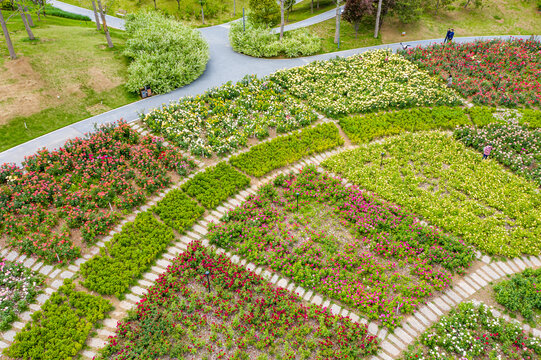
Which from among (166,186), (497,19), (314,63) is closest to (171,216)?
(166,186)

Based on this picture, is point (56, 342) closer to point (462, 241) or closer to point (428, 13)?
point (462, 241)

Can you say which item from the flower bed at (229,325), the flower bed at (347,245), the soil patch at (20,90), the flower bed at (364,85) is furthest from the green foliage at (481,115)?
the soil patch at (20,90)

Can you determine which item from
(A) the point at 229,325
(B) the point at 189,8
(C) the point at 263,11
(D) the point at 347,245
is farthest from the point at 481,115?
(B) the point at 189,8

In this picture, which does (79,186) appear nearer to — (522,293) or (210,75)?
(210,75)

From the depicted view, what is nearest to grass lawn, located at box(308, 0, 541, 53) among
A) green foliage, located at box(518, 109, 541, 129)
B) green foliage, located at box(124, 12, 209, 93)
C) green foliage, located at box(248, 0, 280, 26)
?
green foliage, located at box(248, 0, 280, 26)

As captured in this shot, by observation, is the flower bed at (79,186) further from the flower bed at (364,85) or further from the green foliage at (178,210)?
the flower bed at (364,85)

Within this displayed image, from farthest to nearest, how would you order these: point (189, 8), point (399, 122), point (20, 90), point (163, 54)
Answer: point (189, 8) → point (163, 54) → point (20, 90) → point (399, 122)
